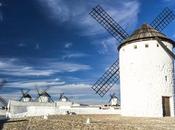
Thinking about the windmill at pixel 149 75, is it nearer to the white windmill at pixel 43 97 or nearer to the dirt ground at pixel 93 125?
the dirt ground at pixel 93 125

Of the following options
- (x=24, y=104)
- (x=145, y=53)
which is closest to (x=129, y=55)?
(x=145, y=53)

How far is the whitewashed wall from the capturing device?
2467cm

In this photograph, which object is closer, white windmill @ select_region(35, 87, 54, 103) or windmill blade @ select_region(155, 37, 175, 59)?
windmill blade @ select_region(155, 37, 175, 59)

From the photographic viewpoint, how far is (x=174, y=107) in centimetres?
2600

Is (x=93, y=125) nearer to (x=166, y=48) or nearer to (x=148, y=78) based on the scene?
(x=148, y=78)

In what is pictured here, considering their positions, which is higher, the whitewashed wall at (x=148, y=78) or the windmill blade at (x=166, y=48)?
the windmill blade at (x=166, y=48)

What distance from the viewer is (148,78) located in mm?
24766

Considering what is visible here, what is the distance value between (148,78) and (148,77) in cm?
9

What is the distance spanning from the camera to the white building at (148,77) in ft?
81.0

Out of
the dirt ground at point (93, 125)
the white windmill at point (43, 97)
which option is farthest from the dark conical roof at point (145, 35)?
the white windmill at point (43, 97)

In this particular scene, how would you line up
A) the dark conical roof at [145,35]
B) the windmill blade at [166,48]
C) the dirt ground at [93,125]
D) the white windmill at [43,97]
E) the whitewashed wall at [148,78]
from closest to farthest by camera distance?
the dirt ground at [93,125] < the whitewashed wall at [148,78] < the windmill blade at [166,48] < the dark conical roof at [145,35] < the white windmill at [43,97]

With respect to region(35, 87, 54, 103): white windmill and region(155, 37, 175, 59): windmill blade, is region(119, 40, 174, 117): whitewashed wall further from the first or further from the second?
region(35, 87, 54, 103): white windmill

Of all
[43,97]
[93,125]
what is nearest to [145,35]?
[93,125]

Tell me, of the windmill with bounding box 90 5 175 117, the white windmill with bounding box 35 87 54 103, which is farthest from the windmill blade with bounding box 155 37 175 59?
the white windmill with bounding box 35 87 54 103
